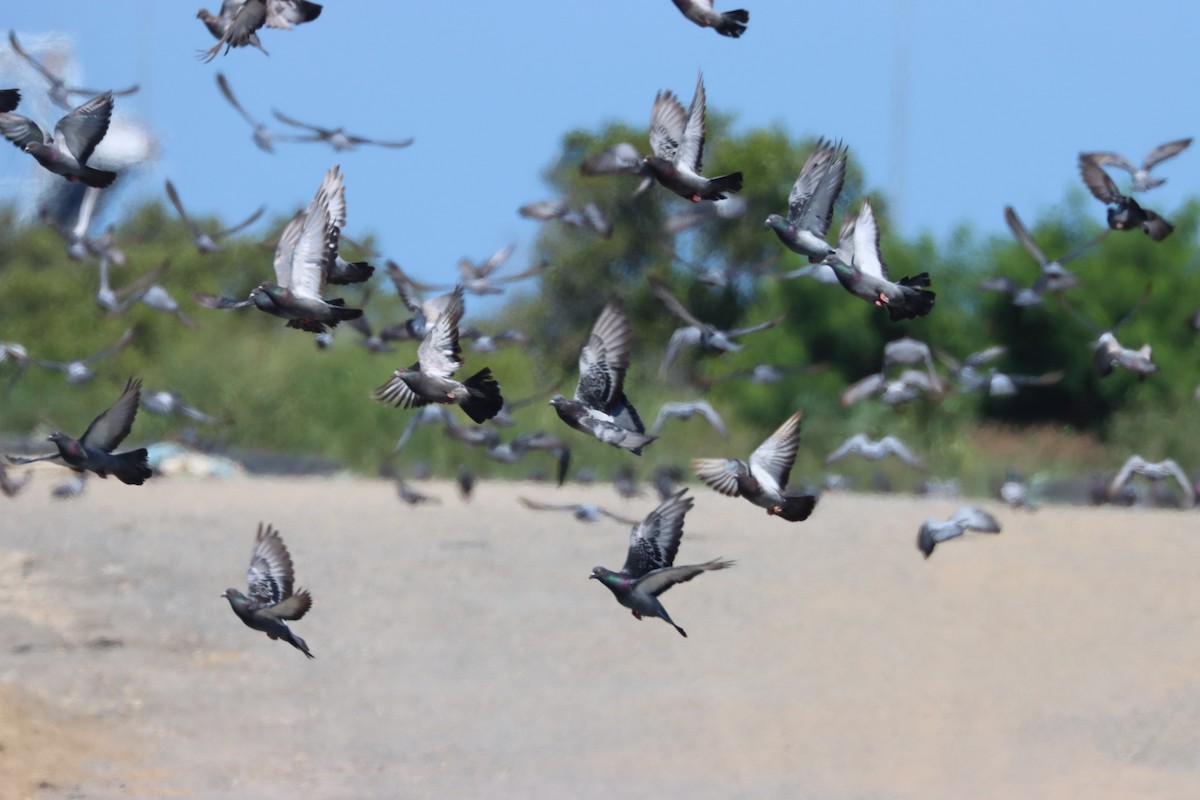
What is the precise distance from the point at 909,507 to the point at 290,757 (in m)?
14.5

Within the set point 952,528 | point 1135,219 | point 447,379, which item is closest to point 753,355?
point 952,528

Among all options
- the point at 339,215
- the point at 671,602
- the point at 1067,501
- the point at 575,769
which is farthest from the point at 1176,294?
the point at 339,215

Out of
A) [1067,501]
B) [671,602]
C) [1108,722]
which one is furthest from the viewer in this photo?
[1067,501]

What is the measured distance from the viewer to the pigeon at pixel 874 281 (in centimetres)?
854

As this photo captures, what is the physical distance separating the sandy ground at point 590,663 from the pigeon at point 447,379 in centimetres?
914

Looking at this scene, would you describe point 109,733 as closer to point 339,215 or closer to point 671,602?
point 671,602

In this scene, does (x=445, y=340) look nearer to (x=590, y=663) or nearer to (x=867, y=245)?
(x=867, y=245)

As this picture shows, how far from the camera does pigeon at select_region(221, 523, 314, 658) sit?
30.4 ft


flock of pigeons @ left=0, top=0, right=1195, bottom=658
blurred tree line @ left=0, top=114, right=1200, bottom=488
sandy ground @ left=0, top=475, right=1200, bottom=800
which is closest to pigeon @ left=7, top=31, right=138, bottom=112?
flock of pigeons @ left=0, top=0, right=1195, bottom=658

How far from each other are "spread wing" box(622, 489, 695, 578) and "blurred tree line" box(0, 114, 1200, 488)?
81.3 ft

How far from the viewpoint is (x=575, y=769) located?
725 inches

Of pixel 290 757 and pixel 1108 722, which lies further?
pixel 1108 722

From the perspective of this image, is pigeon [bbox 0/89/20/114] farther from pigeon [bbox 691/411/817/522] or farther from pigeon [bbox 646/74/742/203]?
pigeon [bbox 691/411/817/522]

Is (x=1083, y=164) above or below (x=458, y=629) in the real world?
above
